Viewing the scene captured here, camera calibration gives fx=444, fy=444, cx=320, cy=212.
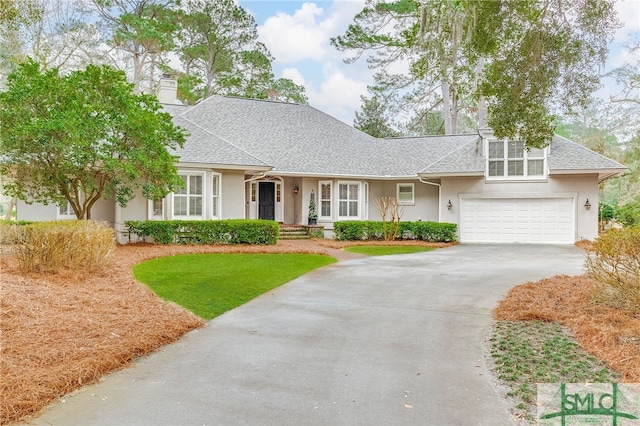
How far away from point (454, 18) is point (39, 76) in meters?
10.5

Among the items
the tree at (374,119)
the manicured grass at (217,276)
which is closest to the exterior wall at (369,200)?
the manicured grass at (217,276)

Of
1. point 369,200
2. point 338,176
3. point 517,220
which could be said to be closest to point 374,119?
point 369,200

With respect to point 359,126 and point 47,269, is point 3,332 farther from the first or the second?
point 359,126

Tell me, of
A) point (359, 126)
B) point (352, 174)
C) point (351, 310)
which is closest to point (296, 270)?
point (351, 310)

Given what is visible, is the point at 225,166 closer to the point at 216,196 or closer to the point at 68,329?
the point at 216,196

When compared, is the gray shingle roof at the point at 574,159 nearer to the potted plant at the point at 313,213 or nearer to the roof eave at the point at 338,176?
the roof eave at the point at 338,176

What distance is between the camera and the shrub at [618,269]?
6.00 m

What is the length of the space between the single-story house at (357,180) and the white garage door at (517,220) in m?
0.04

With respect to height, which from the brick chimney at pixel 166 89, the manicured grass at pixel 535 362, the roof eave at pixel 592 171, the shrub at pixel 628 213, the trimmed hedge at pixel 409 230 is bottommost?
the manicured grass at pixel 535 362

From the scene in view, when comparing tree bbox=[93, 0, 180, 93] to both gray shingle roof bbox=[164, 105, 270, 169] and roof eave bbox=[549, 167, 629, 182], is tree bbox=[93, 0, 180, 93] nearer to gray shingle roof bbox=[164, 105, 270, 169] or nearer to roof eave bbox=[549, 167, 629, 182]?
gray shingle roof bbox=[164, 105, 270, 169]

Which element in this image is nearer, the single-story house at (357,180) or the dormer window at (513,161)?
the single-story house at (357,180)

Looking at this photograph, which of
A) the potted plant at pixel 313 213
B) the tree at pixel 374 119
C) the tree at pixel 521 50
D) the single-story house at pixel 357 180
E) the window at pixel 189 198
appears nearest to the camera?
the tree at pixel 521 50

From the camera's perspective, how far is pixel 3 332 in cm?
494

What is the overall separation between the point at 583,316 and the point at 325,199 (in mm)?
15204
